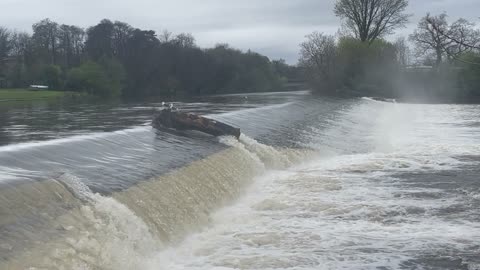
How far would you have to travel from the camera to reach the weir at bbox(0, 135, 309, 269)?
6113mm

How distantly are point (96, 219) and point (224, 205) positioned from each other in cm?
373

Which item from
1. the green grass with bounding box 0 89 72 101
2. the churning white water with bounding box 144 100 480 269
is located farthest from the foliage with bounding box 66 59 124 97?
the churning white water with bounding box 144 100 480 269

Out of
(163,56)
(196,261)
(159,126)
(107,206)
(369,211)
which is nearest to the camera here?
(196,261)

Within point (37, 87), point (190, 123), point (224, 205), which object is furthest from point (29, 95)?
point (224, 205)

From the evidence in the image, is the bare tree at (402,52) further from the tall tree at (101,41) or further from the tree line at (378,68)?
the tall tree at (101,41)

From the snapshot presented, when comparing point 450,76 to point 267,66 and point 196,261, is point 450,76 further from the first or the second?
point 196,261

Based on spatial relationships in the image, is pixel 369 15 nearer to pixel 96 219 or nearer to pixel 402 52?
pixel 402 52

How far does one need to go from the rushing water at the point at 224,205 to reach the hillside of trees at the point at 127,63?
174 ft

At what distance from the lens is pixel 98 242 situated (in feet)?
22.1

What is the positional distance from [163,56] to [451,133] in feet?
204

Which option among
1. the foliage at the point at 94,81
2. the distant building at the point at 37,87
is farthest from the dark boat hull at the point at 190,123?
the distant building at the point at 37,87

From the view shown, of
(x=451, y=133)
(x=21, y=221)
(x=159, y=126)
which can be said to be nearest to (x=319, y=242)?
(x=21, y=221)

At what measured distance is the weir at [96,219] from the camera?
20.1 feet

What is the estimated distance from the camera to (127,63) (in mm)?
80125
